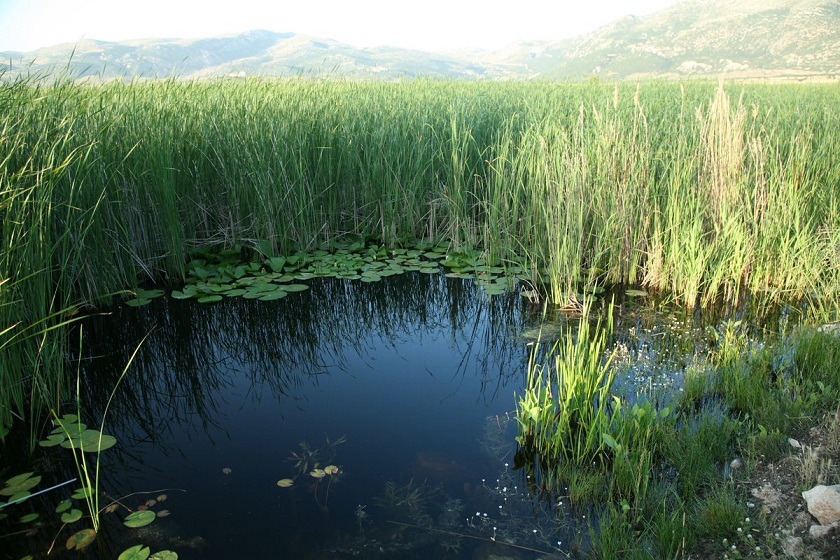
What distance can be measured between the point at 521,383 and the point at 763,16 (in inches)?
5480

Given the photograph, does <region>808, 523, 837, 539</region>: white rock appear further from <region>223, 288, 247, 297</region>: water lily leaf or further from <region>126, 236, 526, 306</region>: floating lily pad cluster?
<region>223, 288, 247, 297</region>: water lily leaf

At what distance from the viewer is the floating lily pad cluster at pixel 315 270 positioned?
4.14 meters

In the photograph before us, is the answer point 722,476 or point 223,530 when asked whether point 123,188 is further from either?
point 722,476

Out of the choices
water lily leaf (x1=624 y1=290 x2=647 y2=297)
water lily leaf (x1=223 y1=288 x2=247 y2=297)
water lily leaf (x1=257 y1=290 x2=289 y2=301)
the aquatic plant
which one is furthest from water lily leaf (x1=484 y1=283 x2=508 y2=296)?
water lily leaf (x1=223 y1=288 x2=247 y2=297)

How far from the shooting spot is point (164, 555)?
1.90 metres

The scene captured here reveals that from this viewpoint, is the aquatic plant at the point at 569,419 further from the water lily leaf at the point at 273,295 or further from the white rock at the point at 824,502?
the water lily leaf at the point at 273,295

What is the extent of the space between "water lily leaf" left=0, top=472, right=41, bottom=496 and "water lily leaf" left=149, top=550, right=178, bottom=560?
714 mm

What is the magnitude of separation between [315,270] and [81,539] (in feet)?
9.17

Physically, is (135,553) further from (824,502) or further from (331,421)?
(824,502)

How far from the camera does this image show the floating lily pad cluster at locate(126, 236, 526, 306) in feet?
13.6

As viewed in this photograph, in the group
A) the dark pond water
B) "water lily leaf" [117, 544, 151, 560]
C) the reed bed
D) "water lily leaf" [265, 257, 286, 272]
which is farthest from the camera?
"water lily leaf" [265, 257, 286, 272]

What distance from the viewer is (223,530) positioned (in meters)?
2.04

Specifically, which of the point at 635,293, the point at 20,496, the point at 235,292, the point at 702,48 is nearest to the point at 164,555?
the point at 20,496

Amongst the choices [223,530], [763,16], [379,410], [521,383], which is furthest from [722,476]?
[763,16]
